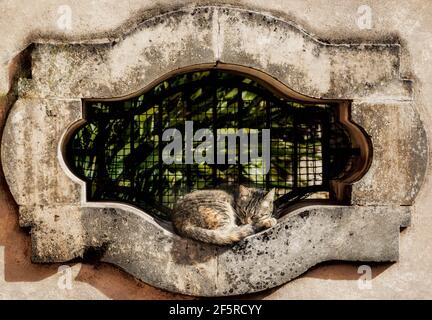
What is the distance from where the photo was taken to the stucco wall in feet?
14.5

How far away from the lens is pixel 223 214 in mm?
4520

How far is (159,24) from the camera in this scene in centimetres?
432

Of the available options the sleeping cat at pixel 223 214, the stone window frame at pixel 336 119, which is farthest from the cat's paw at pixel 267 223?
the stone window frame at pixel 336 119

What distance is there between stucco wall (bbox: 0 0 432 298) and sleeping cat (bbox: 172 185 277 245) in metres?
0.61

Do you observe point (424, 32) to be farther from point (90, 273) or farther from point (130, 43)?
point (90, 273)

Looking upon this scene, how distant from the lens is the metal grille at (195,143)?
5.56m

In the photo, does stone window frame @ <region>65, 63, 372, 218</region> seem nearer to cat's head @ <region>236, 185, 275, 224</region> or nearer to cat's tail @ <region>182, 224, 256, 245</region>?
cat's head @ <region>236, 185, 275, 224</region>

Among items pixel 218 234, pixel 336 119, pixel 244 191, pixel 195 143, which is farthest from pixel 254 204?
pixel 195 143

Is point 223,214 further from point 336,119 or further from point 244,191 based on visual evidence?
point 336,119

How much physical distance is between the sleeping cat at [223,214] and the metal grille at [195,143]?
784 millimetres

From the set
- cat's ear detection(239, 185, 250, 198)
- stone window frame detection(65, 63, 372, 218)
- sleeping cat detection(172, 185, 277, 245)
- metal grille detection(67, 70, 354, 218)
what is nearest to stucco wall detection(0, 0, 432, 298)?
stone window frame detection(65, 63, 372, 218)

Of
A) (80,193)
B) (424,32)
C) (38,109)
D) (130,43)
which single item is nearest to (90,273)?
(80,193)

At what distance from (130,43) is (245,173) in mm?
2203

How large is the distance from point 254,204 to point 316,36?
4.88 feet
